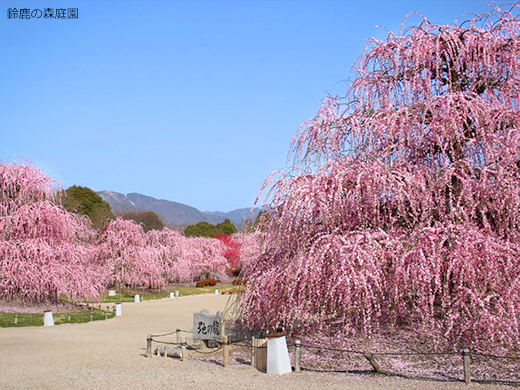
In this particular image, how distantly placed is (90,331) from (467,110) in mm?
11189

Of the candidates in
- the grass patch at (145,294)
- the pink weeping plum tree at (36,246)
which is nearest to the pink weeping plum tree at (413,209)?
the pink weeping plum tree at (36,246)

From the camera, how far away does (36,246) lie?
1908cm

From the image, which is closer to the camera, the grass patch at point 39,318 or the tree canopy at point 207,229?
the grass patch at point 39,318

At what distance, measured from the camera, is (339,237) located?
9641 mm

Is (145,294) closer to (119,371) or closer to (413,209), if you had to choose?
(119,371)

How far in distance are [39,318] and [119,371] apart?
30.0ft

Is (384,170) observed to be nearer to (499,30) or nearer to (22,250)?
(499,30)

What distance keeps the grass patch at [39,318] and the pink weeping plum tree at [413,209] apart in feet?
27.1

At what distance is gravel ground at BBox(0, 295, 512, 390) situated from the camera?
8172 mm

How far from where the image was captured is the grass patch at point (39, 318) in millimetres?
16406

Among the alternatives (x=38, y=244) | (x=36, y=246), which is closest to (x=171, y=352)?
(x=36, y=246)

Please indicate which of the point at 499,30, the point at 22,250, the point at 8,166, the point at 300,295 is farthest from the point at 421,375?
the point at 8,166

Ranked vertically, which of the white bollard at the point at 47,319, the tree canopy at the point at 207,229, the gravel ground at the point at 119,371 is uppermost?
the tree canopy at the point at 207,229

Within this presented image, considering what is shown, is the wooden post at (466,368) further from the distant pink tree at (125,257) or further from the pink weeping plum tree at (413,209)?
the distant pink tree at (125,257)
